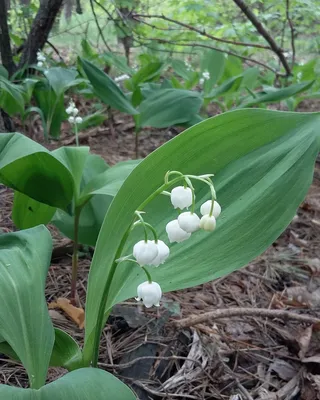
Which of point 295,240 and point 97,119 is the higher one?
point 97,119

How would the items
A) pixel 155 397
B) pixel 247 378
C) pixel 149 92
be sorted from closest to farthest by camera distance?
pixel 155 397 < pixel 247 378 < pixel 149 92

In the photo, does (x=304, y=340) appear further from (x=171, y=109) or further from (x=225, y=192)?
(x=171, y=109)

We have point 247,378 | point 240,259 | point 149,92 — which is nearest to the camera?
point 240,259

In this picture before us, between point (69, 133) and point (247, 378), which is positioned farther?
point (69, 133)

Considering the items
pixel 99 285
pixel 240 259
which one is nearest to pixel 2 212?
pixel 99 285

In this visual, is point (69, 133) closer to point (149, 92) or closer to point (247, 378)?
point (149, 92)

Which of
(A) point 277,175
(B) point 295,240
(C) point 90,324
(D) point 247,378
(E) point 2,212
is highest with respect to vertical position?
(A) point 277,175

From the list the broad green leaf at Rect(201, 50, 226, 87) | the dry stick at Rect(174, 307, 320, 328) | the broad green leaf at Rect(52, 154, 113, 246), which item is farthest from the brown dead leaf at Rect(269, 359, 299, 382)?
the broad green leaf at Rect(201, 50, 226, 87)
